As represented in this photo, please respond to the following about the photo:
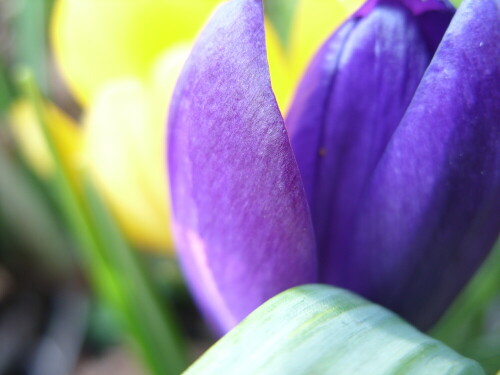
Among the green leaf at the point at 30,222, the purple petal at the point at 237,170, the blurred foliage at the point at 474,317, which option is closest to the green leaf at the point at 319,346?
the purple petal at the point at 237,170

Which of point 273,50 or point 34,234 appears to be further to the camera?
point 34,234

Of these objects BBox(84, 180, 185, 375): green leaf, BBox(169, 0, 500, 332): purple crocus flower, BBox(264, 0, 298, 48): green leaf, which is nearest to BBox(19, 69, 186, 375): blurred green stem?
BBox(84, 180, 185, 375): green leaf

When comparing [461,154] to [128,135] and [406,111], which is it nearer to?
[406,111]

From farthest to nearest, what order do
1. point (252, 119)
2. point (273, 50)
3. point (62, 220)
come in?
point (62, 220), point (273, 50), point (252, 119)

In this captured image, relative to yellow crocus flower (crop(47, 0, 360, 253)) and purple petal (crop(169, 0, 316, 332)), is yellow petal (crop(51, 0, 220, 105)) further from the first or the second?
purple petal (crop(169, 0, 316, 332))

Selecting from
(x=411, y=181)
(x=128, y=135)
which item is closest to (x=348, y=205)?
(x=411, y=181)

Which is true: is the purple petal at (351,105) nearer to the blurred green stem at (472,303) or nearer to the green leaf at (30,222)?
the blurred green stem at (472,303)

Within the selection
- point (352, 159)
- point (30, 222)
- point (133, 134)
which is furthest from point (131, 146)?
point (30, 222)
